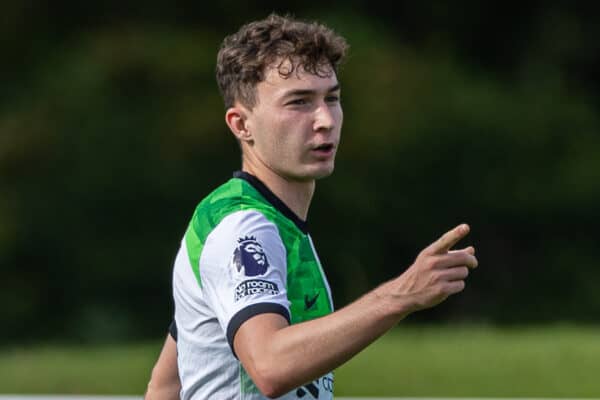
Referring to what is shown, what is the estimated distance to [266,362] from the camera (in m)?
2.35

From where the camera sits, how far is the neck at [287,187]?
284 cm

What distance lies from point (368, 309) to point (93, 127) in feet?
40.8

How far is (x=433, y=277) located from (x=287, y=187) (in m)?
0.63

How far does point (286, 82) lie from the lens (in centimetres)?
277

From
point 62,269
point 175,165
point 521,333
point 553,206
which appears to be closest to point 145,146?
point 175,165

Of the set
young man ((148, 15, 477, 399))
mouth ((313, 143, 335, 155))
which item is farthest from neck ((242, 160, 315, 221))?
mouth ((313, 143, 335, 155))

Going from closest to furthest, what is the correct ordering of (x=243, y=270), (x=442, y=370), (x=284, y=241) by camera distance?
(x=243, y=270) < (x=284, y=241) < (x=442, y=370)

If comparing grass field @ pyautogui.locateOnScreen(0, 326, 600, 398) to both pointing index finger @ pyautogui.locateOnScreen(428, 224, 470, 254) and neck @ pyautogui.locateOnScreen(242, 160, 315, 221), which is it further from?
pointing index finger @ pyautogui.locateOnScreen(428, 224, 470, 254)

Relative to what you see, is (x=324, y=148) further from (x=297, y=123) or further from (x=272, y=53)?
(x=272, y=53)

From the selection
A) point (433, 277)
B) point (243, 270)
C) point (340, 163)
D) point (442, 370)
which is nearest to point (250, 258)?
point (243, 270)

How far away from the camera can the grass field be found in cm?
636

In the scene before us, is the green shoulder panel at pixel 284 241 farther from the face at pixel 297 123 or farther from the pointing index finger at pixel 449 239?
the pointing index finger at pixel 449 239

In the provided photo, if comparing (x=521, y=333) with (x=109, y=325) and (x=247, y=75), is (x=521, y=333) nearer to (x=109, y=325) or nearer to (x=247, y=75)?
(x=247, y=75)

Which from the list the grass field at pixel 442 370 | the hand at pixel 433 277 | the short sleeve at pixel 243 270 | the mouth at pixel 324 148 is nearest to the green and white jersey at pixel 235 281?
the short sleeve at pixel 243 270
